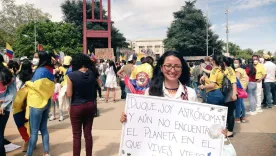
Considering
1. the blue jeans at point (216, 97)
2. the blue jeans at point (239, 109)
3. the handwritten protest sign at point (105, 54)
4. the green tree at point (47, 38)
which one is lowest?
the blue jeans at point (239, 109)

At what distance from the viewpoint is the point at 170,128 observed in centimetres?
225

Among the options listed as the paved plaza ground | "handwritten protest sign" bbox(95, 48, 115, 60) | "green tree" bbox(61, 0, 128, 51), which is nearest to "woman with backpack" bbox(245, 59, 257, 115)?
the paved plaza ground

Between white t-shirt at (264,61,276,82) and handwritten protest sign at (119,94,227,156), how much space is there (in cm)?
756

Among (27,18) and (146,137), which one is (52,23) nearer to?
(27,18)

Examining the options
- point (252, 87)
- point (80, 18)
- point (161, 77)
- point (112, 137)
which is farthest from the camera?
point (80, 18)

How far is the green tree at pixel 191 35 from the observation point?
5125cm

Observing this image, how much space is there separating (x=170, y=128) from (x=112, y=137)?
3.57 metres

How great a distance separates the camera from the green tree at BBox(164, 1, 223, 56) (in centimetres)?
5125

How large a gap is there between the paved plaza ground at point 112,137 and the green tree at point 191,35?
146 ft

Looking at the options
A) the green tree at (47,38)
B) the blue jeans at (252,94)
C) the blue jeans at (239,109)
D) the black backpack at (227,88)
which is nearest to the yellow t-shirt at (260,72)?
the blue jeans at (252,94)

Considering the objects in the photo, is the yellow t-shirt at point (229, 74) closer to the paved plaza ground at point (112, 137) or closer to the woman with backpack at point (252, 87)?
the paved plaza ground at point (112, 137)

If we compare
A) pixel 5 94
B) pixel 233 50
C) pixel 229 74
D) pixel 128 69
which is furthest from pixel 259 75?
pixel 233 50

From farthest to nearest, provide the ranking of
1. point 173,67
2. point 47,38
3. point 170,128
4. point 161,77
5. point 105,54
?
point 47,38 → point 105,54 → point 161,77 → point 173,67 → point 170,128

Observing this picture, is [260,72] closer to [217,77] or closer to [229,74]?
[229,74]
